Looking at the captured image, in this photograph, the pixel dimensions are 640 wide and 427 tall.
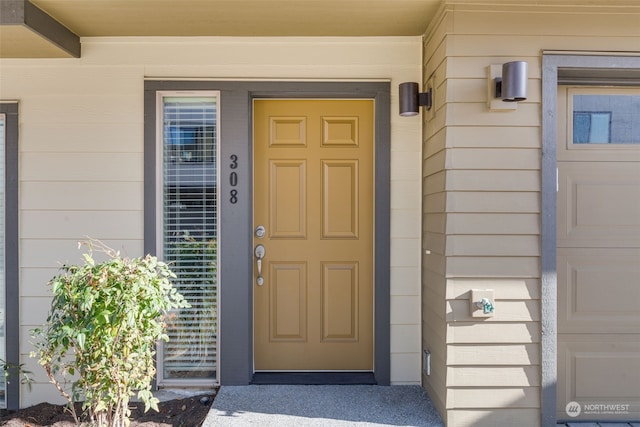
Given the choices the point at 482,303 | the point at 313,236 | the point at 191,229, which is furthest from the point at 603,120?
the point at 191,229

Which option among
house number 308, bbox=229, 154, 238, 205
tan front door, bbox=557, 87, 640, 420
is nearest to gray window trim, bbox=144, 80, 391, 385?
house number 308, bbox=229, 154, 238, 205

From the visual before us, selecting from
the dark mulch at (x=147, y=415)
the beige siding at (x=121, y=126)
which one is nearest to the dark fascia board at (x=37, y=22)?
the beige siding at (x=121, y=126)

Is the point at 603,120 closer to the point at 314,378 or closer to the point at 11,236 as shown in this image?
the point at 314,378

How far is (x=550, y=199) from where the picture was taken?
2549 millimetres

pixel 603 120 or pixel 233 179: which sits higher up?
pixel 603 120

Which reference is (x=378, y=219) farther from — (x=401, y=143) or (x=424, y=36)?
(x=424, y=36)

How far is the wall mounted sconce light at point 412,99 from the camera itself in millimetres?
2875

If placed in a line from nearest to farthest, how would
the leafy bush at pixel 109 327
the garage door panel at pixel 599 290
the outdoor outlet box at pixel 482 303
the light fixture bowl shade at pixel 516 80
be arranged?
1. the leafy bush at pixel 109 327
2. the light fixture bowl shade at pixel 516 80
3. the outdoor outlet box at pixel 482 303
4. the garage door panel at pixel 599 290

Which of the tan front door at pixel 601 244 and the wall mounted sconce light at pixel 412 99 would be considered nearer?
the tan front door at pixel 601 244

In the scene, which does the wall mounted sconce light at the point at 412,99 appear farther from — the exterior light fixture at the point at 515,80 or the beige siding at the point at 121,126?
the exterior light fixture at the point at 515,80

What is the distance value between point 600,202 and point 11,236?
3.61m

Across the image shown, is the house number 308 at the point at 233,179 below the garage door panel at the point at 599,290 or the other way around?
the other way around

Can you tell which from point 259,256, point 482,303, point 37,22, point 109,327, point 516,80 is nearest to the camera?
point 109,327

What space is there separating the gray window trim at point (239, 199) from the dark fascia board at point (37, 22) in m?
0.51
